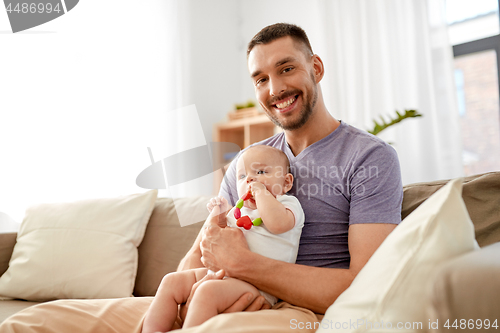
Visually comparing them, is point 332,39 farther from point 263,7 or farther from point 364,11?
point 263,7

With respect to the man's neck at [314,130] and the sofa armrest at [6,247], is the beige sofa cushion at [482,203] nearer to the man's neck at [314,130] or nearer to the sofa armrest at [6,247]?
the man's neck at [314,130]

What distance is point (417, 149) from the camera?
2945 millimetres

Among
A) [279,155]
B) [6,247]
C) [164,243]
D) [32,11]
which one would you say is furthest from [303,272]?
[32,11]

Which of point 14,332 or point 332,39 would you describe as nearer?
point 14,332

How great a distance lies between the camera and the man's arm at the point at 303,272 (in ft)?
3.45

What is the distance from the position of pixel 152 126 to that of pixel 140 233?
1.61 metres

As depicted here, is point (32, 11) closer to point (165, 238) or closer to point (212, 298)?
point (165, 238)

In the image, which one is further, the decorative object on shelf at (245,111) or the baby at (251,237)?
the decorative object on shelf at (245,111)

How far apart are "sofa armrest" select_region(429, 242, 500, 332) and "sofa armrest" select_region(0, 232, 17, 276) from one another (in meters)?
1.96

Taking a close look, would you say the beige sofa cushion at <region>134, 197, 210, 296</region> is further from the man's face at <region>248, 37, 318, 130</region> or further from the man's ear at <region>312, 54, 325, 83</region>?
the man's ear at <region>312, 54, 325, 83</region>

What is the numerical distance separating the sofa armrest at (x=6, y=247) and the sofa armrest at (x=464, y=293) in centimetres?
196

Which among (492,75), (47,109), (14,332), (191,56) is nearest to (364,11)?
(492,75)

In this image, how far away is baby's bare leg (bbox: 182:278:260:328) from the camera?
3.06ft

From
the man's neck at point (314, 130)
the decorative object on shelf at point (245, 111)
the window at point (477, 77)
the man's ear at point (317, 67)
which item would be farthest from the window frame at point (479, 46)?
the man's neck at point (314, 130)
